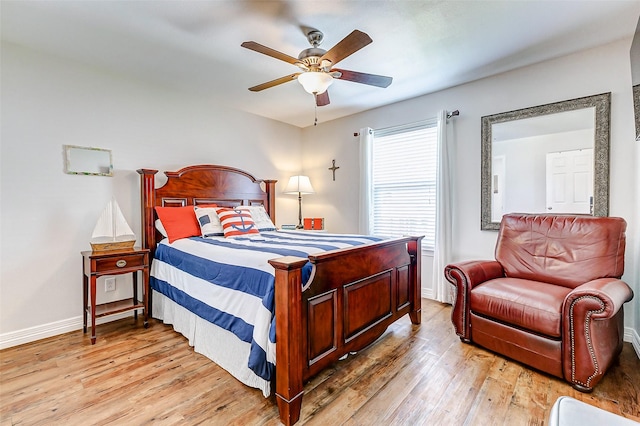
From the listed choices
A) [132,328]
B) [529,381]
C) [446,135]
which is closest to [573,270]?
[529,381]

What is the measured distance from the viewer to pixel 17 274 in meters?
2.49

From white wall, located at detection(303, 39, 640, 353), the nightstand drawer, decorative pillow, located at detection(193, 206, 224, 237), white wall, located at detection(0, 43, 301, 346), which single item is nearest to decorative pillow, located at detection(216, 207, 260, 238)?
decorative pillow, located at detection(193, 206, 224, 237)

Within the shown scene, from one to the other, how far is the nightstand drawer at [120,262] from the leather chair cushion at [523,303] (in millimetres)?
2906

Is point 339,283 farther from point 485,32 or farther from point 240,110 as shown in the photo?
point 240,110

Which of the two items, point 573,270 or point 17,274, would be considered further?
point 17,274

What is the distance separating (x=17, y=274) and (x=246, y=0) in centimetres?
288

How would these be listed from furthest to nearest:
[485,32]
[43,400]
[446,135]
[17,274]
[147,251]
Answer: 1. [446,135]
2. [147,251]
3. [17,274]
4. [485,32]
5. [43,400]

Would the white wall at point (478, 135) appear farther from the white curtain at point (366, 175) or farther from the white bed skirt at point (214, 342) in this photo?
the white bed skirt at point (214, 342)

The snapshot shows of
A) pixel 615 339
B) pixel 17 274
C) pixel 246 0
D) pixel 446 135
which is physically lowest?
pixel 615 339

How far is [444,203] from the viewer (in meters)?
3.34

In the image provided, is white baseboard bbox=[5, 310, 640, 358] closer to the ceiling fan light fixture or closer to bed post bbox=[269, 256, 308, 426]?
bed post bbox=[269, 256, 308, 426]

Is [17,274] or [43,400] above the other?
[17,274]

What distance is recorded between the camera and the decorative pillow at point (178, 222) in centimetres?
295

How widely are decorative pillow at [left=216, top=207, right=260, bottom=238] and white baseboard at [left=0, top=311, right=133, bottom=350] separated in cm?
152
